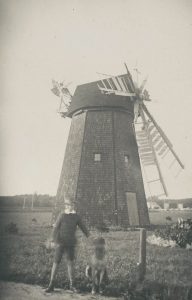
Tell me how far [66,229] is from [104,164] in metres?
4.78

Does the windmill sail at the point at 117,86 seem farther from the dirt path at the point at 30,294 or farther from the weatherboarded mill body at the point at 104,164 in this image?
the dirt path at the point at 30,294

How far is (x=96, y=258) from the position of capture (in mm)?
4828

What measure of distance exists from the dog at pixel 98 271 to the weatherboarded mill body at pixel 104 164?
4.15m

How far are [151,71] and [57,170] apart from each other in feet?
8.23

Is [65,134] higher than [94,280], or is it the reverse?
[65,134]

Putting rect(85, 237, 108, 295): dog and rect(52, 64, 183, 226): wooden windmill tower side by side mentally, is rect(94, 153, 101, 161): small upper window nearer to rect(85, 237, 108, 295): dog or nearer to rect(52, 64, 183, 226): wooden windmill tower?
rect(52, 64, 183, 226): wooden windmill tower

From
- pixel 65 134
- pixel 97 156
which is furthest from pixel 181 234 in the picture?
pixel 97 156

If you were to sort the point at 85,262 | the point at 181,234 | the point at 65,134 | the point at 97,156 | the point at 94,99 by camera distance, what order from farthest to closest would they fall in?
the point at 94,99
the point at 97,156
the point at 65,134
the point at 181,234
the point at 85,262

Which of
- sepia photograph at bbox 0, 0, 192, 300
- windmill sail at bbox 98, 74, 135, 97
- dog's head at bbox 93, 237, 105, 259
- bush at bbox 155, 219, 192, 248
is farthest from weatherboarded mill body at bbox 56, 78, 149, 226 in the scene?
dog's head at bbox 93, 237, 105, 259

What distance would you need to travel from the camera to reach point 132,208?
9445 millimetres

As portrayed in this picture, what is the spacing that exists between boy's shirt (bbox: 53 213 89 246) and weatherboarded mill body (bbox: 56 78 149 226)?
169 inches

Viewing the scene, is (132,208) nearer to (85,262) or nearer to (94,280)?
(85,262)

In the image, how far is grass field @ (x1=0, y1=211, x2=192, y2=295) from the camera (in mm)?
4645

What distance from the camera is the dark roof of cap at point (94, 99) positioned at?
31.7 feet
